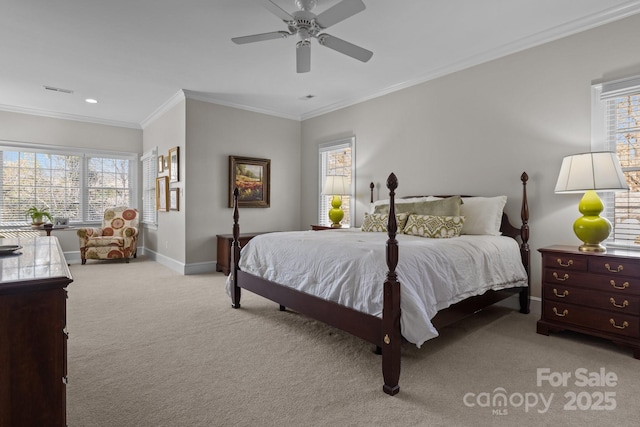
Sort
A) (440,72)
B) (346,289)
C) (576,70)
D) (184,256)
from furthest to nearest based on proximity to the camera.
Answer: (184,256), (440,72), (576,70), (346,289)

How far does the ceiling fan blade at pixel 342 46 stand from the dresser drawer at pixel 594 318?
2665 mm

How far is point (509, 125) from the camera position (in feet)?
12.1

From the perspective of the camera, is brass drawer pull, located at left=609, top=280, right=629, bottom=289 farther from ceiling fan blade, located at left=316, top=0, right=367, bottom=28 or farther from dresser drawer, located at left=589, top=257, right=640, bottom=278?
ceiling fan blade, located at left=316, top=0, right=367, bottom=28

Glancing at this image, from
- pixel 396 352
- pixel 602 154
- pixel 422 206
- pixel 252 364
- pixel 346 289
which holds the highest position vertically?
pixel 602 154

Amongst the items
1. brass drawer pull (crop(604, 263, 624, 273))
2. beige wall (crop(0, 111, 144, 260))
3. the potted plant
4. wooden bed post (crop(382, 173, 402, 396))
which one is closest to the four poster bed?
wooden bed post (crop(382, 173, 402, 396))

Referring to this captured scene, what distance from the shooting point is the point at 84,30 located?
332 centimetres

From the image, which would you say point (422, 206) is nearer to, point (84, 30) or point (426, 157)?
point (426, 157)

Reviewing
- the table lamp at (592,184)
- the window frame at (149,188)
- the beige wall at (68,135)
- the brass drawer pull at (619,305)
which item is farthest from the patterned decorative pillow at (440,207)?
the beige wall at (68,135)

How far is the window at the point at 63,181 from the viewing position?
604 cm

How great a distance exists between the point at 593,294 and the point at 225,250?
4.40 metres

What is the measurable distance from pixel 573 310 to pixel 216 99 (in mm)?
5244

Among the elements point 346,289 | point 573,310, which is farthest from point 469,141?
point 346,289

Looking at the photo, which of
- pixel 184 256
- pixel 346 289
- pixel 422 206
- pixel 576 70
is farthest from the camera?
pixel 184 256

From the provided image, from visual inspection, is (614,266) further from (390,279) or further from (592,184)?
(390,279)
